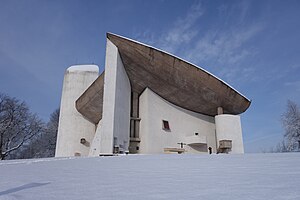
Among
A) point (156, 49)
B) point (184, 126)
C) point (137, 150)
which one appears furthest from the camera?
point (184, 126)

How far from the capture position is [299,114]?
20.4 metres

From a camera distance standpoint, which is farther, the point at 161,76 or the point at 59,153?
the point at 59,153

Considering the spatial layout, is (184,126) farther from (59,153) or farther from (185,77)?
(59,153)

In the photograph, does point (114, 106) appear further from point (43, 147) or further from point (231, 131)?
point (43, 147)

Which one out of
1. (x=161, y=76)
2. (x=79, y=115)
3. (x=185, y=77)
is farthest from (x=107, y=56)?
(x=79, y=115)

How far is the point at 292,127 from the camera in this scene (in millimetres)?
20219

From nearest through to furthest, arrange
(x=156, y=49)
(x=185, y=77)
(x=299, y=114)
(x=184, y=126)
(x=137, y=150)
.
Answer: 1. (x=156, y=49)
2. (x=185, y=77)
3. (x=137, y=150)
4. (x=184, y=126)
5. (x=299, y=114)

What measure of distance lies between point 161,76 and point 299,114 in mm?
13954

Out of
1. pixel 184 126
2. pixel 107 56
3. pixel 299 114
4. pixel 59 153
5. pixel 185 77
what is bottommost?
pixel 59 153

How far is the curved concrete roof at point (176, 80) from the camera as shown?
47.4ft

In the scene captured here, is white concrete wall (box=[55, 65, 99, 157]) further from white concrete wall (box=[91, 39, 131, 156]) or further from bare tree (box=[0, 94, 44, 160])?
white concrete wall (box=[91, 39, 131, 156])

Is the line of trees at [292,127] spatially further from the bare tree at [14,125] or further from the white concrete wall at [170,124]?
the bare tree at [14,125]

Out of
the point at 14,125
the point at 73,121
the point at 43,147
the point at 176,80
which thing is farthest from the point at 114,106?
the point at 43,147

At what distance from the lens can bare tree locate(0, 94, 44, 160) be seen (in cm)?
2161
